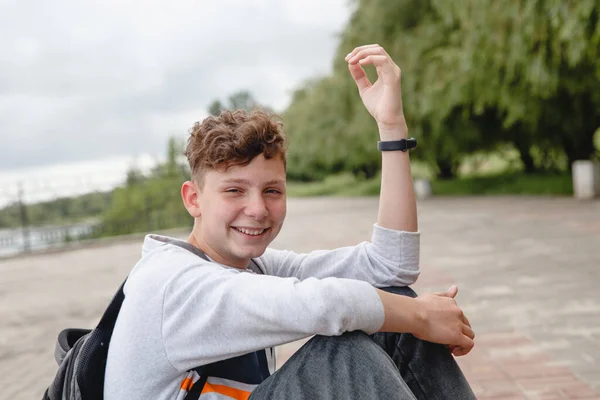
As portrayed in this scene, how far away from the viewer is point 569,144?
631 inches

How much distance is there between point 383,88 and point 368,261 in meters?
0.53

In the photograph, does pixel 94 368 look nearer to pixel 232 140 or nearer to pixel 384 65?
pixel 232 140

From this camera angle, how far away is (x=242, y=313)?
1405mm

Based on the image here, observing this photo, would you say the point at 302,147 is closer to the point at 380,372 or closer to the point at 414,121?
the point at 414,121

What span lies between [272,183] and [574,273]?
453cm

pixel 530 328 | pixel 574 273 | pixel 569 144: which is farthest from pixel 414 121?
pixel 530 328

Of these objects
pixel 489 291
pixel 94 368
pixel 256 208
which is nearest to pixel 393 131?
pixel 256 208

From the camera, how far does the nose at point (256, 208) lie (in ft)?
5.48

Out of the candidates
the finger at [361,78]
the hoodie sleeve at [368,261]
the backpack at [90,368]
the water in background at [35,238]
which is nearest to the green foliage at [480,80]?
the water in background at [35,238]

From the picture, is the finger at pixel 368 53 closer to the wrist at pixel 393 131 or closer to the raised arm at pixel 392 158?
the raised arm at pixel 392 158

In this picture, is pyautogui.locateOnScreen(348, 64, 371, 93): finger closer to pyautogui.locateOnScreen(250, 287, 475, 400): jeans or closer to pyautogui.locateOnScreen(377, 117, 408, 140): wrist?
pyautogui.locateOnScreen(377, 117, 408, 140): wrist

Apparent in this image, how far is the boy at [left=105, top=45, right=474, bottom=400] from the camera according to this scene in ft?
4.63

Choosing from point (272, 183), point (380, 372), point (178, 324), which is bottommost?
point (380, 372)

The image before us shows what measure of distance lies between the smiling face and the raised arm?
1.30 feet
